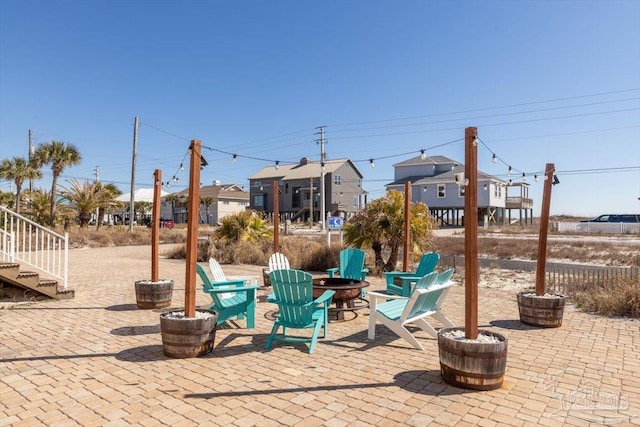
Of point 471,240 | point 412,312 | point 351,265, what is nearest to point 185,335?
point 412,312

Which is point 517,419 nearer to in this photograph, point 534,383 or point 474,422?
point 474,422

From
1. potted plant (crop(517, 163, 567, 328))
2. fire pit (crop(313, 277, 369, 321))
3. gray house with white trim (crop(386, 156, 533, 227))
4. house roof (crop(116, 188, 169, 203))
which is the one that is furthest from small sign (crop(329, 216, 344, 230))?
house roof (crop(116, 188, 169, 203))

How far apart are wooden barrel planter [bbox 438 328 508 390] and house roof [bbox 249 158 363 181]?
1798 inches

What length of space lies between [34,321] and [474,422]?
6595mm

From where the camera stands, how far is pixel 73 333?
19.6 ft

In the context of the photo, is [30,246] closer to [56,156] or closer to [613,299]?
[613,299]

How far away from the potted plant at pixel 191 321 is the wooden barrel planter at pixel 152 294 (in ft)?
8.27

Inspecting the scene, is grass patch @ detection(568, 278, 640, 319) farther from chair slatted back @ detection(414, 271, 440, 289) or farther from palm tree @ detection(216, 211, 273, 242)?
palm tree @ detection(216, 211, 273, 242)

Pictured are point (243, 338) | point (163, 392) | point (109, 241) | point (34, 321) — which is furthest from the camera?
point (109, 241)

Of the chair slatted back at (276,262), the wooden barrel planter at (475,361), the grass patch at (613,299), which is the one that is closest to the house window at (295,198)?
the chair slatted back at (276,262)

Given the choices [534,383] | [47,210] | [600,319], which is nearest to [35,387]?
[534,383]

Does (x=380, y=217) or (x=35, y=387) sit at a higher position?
(x=380, y=217)

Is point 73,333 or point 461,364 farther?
point 73,333

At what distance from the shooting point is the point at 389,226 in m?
12.0
